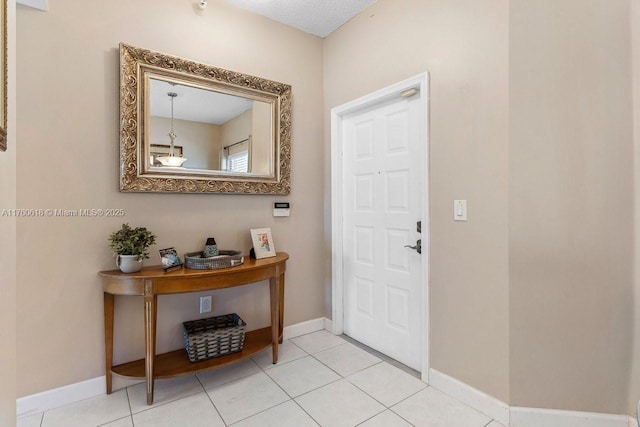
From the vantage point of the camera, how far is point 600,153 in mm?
1585

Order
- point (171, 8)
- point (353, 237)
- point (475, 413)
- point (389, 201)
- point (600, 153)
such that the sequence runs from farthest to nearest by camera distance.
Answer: point (353, 237), point (389, 201), point (171, 8), point (475, 413), point (600, 153)

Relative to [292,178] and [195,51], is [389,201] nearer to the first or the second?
[292,178]

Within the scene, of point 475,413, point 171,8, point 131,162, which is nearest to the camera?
point 475,413

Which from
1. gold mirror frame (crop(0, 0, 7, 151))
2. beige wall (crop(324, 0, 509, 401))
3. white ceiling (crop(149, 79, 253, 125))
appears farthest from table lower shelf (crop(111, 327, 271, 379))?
white ceiling (crop(149, 79, 253, 125))

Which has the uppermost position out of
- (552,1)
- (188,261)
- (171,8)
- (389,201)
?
(171,8)

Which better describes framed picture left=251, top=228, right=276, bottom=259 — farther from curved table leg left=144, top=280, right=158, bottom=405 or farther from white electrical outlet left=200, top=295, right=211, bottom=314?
curved table leg left=144, top=280, right=158, bottom=405

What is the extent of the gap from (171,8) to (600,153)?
2756 millimetres

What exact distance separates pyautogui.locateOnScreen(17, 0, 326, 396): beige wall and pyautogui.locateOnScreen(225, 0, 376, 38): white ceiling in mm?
188

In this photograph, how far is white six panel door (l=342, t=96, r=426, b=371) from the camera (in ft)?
7.39

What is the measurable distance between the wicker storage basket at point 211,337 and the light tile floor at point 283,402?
0.67 feet

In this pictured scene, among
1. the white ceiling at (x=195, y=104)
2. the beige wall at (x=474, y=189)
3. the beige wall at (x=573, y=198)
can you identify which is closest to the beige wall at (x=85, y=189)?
the beige wall at (x=474, y=189)

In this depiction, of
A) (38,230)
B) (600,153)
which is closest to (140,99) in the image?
(38,230)

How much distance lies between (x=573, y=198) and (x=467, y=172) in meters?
0.52

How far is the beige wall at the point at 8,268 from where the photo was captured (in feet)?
3.12
